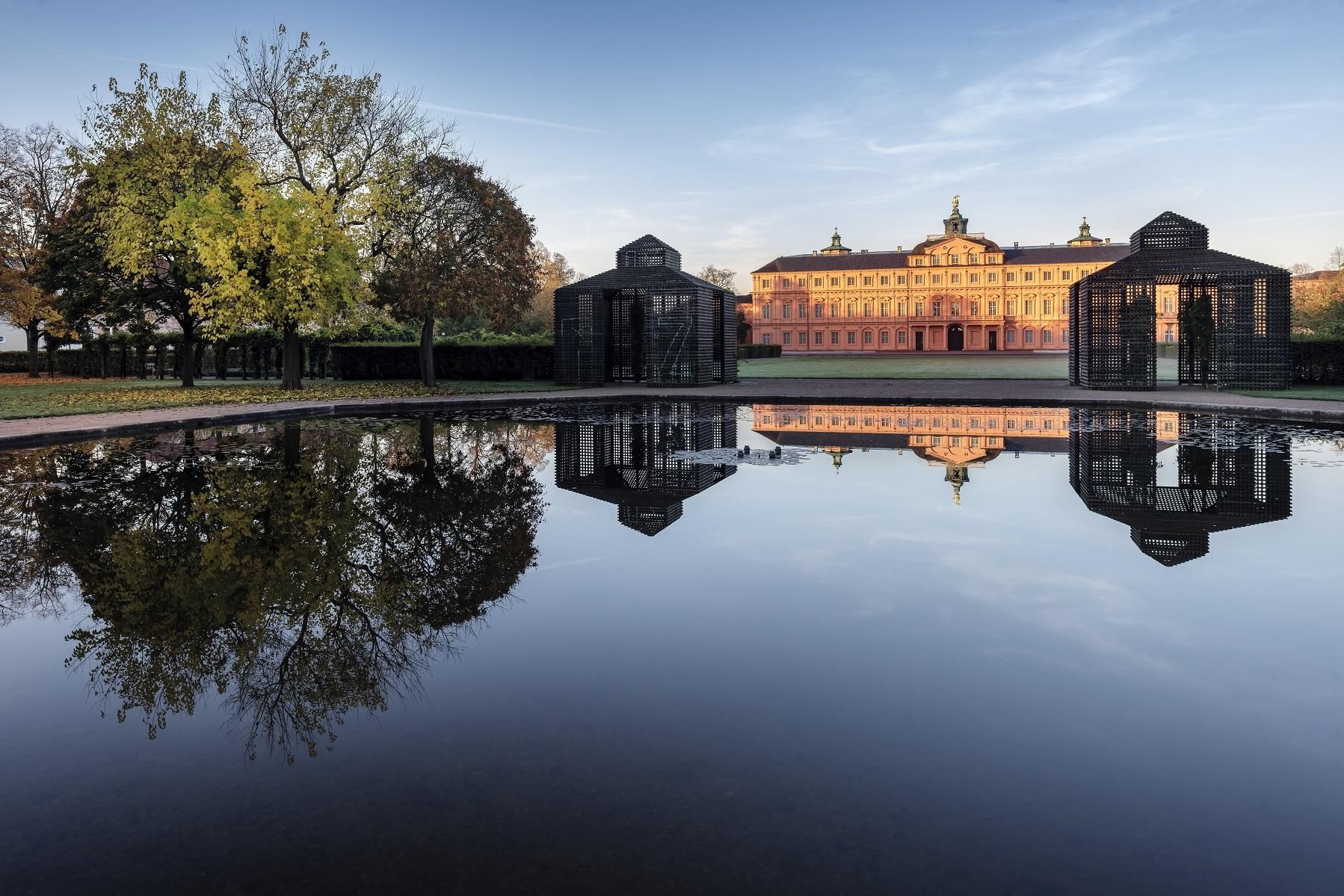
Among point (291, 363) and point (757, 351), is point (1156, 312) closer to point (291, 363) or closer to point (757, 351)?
point (291, 363)

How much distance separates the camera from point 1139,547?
7492 mm

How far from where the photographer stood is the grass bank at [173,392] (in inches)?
910

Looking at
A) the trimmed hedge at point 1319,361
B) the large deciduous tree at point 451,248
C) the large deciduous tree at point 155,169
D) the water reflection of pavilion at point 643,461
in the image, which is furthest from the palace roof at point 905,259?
the water reflection of pavilion at point 643,461

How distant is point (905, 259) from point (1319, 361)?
309 feet

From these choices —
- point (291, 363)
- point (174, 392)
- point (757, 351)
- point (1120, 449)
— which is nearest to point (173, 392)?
point (174, 392)

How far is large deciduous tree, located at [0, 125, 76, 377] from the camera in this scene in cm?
3941

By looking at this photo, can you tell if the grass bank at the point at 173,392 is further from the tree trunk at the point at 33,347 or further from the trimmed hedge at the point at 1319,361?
the trimmed hedge at the point at 1319,361

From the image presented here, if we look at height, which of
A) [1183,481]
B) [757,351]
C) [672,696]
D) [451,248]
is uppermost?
[757,351]

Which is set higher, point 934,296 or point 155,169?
point 934,296

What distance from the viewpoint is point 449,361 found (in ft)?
134

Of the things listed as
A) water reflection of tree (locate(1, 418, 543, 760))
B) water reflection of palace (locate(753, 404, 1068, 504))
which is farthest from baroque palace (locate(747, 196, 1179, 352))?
water reflection of tree (locate(1, 418, 543, 760))

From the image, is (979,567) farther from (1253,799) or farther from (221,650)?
(221,650)

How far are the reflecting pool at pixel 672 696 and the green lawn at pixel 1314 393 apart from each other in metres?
18.6

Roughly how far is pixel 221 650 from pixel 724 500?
5.67 m
